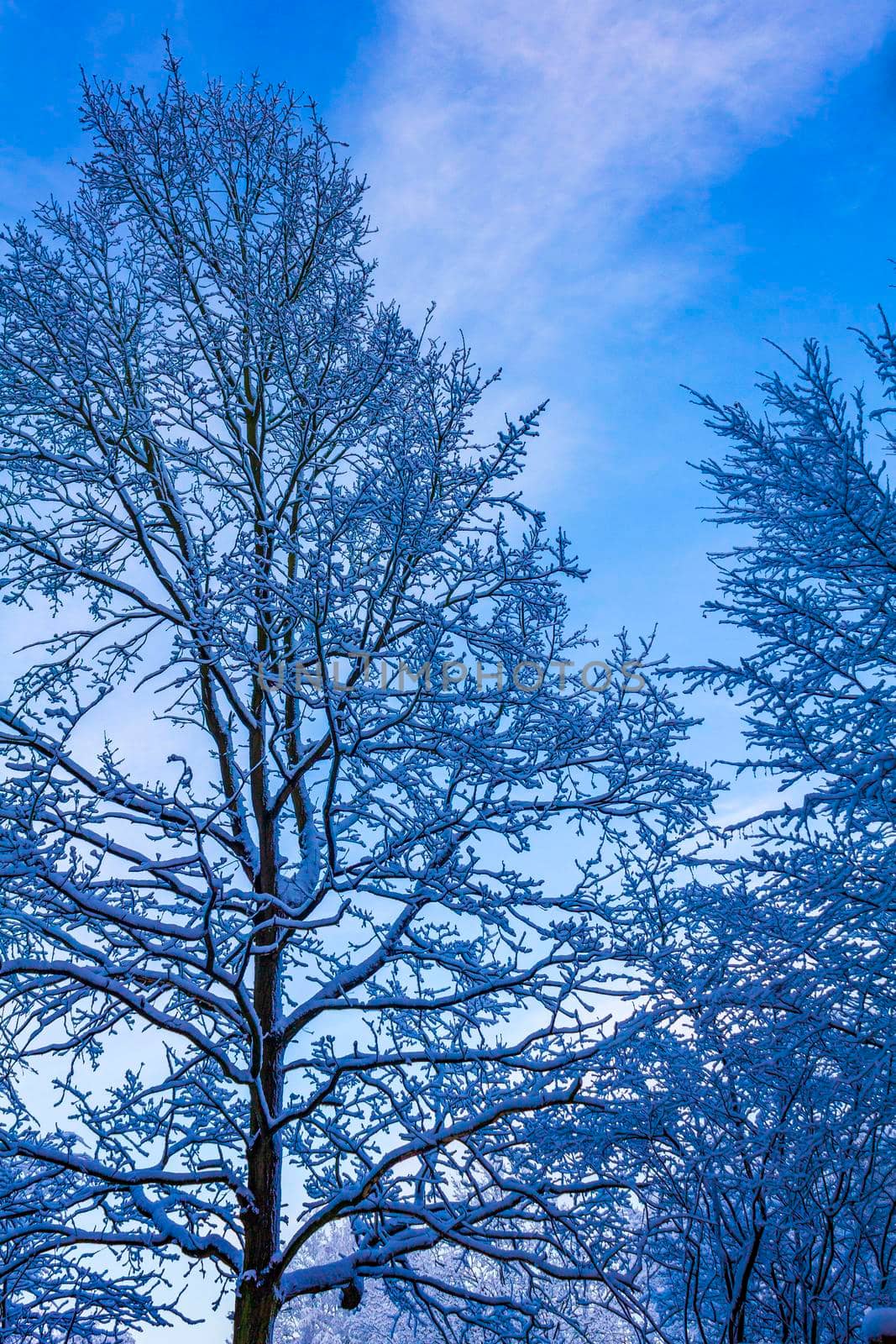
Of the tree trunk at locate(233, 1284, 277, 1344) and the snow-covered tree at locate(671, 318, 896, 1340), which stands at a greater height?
the snow-covered tree at locate(671, 318, 896, 1340)

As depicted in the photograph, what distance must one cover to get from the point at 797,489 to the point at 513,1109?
157 inches

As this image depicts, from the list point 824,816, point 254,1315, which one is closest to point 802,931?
point 824,816

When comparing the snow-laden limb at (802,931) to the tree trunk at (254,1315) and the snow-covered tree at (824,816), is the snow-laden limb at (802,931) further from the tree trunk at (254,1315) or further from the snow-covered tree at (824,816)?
the tree trunk at (254,1315)

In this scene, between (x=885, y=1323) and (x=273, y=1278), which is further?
(x=273, y=1278)

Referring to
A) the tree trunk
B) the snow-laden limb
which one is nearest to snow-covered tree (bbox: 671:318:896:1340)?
the snow-laden limb

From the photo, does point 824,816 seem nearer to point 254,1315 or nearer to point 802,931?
point 802,931

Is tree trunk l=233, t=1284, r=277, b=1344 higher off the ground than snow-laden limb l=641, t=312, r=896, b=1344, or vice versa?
snow-laden limb l=641, t=312, r=896, b=1344

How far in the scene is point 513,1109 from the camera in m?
6.04

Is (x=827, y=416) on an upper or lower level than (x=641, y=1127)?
upper

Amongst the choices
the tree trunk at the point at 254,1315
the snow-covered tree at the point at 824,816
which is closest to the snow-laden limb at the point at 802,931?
the snow-covered tree at the point at 824,816

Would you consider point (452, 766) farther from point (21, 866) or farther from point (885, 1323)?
point (885, 1323)

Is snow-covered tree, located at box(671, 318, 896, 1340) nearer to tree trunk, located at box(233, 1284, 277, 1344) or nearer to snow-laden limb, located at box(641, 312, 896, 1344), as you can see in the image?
snow-laden limb, located at box(641, 312, 896, 1344)

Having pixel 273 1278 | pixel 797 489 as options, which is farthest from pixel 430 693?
pixel 273 1278

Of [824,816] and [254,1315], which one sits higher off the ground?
[824,816]
